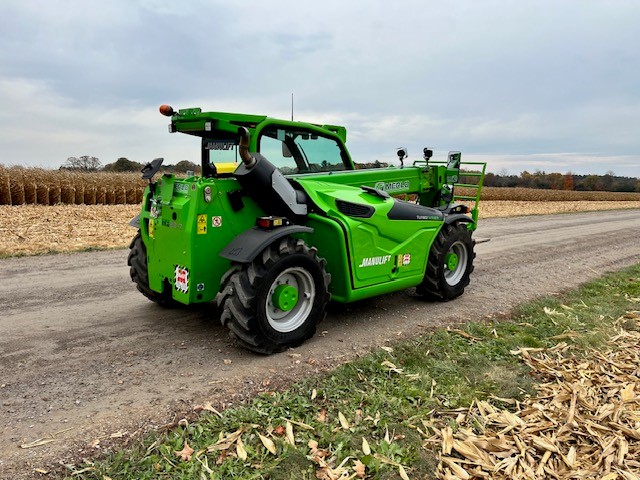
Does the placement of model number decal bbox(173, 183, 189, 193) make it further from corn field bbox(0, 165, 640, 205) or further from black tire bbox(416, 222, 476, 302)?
corn field bbox(0, 165, 640, 205)

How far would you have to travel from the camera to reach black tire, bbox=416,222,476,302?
660 cm

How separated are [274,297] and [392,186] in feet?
9.87

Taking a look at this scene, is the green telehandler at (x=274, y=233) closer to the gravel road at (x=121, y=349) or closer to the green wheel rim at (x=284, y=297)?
the green wheel rim at (x=284, y=297)

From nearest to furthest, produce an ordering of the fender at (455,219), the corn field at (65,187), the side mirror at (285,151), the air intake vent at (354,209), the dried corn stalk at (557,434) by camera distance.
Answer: the dried corn stalk at (557,434) → the air intake vent at (354,209) → the side mirror at (285,151) → the fender at (455,219) → the corn field at (65,187)

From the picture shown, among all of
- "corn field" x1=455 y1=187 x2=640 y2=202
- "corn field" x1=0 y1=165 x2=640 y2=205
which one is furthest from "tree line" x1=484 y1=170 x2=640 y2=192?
"corn field" x1=0 y1=165 x2=640 y2=205

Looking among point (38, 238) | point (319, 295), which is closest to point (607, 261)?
point (319, 295)

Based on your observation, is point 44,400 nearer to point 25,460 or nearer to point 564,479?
point 25,460

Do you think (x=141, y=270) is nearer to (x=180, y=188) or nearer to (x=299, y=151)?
(x=180, y=188)

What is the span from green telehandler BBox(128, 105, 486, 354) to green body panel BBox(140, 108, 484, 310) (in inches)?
0.5

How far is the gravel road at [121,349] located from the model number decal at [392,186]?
1.51m

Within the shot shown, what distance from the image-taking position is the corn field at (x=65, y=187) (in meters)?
20.3

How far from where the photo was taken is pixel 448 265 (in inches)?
273

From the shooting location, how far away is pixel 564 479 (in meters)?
3.08

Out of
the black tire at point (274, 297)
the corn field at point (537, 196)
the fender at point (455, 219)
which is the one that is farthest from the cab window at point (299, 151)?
the corn field at point (537, 196)
